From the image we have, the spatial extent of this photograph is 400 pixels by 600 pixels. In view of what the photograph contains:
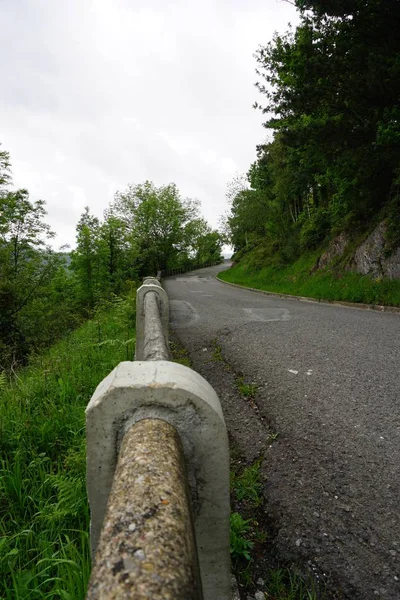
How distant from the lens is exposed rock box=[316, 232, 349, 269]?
1477cm

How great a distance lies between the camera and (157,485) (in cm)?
87

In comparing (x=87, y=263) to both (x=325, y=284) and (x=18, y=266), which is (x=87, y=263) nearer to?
(x=18, y=266)

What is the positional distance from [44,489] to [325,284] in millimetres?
13182

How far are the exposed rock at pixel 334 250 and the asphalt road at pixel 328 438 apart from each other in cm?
930

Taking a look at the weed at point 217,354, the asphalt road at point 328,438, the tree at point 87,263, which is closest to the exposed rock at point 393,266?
the asphalt road at point 328,438

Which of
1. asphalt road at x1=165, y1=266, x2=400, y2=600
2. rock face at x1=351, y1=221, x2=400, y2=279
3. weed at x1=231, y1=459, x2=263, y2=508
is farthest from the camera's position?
rock face at x1=351, y1=221, x2=400, y2=279

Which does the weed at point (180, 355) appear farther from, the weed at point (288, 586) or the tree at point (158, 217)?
the tree at point (158, 217)

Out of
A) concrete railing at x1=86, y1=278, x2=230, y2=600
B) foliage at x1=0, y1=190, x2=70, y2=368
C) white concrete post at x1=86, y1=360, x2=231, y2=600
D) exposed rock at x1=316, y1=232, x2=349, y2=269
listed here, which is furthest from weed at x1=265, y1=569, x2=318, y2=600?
exposed rock at x1=316, y1=232, x2=349, y2=269

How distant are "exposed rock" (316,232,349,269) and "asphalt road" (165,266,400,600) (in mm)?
9295

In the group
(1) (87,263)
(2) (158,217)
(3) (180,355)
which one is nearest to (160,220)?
(2) (158,217)

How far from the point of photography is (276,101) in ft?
42.7

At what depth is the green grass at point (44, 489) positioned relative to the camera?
1.74 m

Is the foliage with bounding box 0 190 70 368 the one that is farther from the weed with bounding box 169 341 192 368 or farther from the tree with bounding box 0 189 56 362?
the weed with bounding box 169 341 192 368

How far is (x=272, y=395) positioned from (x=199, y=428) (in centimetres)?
272
